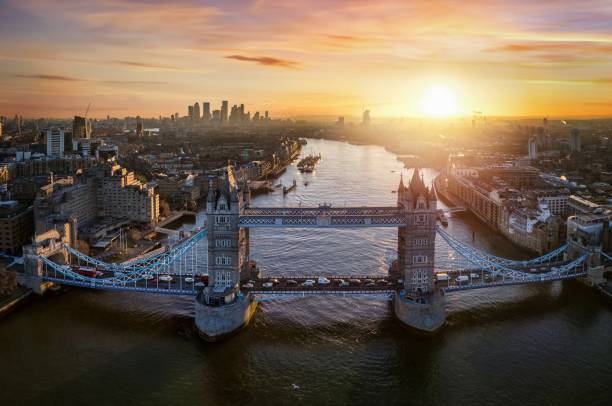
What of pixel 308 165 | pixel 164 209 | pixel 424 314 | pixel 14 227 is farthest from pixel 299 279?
pixel 308 165

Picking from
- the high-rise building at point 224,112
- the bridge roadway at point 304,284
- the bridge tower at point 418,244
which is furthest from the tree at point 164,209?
the high-rise building at point 224,112

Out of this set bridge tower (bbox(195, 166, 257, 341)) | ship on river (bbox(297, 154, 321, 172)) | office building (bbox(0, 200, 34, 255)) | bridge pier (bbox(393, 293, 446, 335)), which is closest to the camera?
bridge pier (bbox(393, 293, 446, 335))

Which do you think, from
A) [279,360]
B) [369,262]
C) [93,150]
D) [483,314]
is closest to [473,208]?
[369,262]

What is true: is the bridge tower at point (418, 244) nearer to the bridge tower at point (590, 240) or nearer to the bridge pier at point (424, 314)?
the bridge pier at point (424, 314)

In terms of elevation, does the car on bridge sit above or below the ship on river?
below

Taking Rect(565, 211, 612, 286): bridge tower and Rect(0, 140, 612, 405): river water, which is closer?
Rect(0, 140, 612, 405): river water

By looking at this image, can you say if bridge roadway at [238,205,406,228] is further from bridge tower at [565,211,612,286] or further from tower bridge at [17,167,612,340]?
bridge tower at [565,211,612,286]

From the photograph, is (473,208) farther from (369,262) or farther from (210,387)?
(210,387)

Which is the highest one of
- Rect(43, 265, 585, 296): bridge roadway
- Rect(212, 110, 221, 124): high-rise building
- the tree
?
Rect(212, 110, 221, 124): high-rise building

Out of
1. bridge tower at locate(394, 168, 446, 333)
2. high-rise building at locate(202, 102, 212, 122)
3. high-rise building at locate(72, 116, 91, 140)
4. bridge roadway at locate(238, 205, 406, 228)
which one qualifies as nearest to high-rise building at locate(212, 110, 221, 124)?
high-rise building at locate(202, 102, 212, 122)
